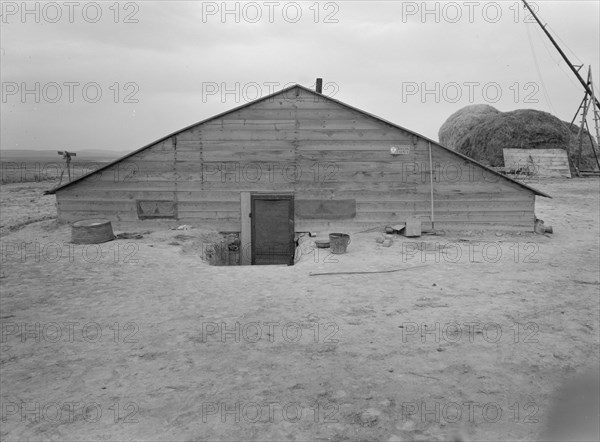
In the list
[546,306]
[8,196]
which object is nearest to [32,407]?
[546,306]

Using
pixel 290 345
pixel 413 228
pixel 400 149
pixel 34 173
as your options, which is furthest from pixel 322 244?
pixel 34 173

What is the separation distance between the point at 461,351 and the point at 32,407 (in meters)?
4.89

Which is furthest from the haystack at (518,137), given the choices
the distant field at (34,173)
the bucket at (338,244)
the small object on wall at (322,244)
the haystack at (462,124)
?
the distant field at (34,173)

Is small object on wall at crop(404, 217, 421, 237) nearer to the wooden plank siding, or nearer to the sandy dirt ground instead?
the wooden plank siding

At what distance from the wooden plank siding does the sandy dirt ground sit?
284cm

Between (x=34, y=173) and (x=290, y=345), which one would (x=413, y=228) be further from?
(x=34, y=173)

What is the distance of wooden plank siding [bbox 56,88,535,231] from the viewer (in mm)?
13719

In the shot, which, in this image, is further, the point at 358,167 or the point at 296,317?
the point at 358,167

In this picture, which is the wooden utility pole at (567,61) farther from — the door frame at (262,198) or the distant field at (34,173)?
the distant field at (34,173)

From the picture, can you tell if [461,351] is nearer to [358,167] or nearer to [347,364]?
[347,364]

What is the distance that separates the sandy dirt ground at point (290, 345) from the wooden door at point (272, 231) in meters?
2.80

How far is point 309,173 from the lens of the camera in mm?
13867

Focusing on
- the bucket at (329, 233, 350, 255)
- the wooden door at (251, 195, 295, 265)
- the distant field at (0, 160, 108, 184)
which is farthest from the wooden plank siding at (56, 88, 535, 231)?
the distant field at (0, 160, 108, 184)

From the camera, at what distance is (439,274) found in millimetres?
9656
